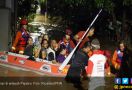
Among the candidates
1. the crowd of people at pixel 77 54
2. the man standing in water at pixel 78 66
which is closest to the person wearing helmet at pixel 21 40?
the crowd of people at pixel 77 54

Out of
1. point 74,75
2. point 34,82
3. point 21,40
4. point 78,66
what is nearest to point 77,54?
point 78,66

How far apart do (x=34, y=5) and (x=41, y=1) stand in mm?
954

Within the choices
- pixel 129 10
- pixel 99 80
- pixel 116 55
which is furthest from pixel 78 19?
pixel 99 80

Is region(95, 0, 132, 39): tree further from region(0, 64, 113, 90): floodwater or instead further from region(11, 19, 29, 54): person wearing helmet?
region(0, 64, 113, 90): floodwater

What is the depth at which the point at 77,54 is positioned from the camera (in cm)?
933

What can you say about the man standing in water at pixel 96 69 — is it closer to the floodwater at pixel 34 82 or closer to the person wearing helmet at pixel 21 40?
the floodwater at pixel 34 82

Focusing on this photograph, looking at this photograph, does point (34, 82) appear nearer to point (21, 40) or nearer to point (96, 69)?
point (21, 40)

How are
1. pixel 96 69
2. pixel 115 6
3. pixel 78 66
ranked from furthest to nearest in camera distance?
1. pixel 115 6
2. pixel 78 66
3. pixel 96 69

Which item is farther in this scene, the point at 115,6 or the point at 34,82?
the point at 115,6

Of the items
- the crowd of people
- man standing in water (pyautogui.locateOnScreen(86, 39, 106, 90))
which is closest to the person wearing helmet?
the crowd of people

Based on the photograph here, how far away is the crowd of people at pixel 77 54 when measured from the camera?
8883mm

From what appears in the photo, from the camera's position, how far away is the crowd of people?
8883 mm

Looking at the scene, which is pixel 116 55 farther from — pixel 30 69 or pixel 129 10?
pixel 129 10

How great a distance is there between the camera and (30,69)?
11.7m
